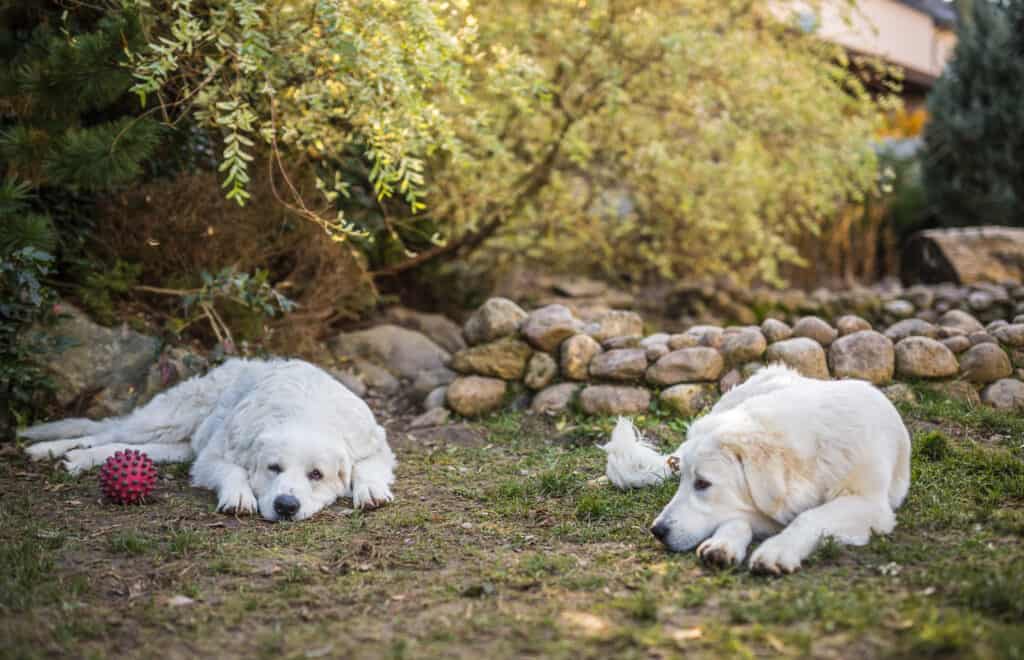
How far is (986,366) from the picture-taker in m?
5.54

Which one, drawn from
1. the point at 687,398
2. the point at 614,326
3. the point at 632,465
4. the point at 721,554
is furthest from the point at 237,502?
the point at 614,326

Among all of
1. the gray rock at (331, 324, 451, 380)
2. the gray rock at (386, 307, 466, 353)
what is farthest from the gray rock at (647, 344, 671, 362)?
the gray rock at (386, 307, 466, 353)

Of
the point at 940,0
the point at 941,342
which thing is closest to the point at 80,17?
the point at 941,342

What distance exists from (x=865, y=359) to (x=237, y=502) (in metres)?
4.17

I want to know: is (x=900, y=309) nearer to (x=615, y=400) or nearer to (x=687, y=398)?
(x=687, y=398)

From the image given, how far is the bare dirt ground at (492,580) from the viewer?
2.48 meters

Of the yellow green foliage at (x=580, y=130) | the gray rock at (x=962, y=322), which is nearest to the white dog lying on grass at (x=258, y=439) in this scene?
the yellow green foliage at (x=580, y=130)

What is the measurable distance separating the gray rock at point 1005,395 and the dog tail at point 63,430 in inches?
229

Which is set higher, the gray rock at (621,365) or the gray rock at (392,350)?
the gray rock at (621,365)

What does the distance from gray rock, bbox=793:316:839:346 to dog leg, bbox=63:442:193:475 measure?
4.28 metres

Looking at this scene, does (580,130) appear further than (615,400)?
Yes

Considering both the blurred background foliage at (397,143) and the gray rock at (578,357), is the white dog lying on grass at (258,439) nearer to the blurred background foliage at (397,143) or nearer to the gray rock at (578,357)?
the blurred background foliage at (397,143)

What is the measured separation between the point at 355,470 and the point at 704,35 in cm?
497

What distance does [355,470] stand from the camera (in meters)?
4.47
